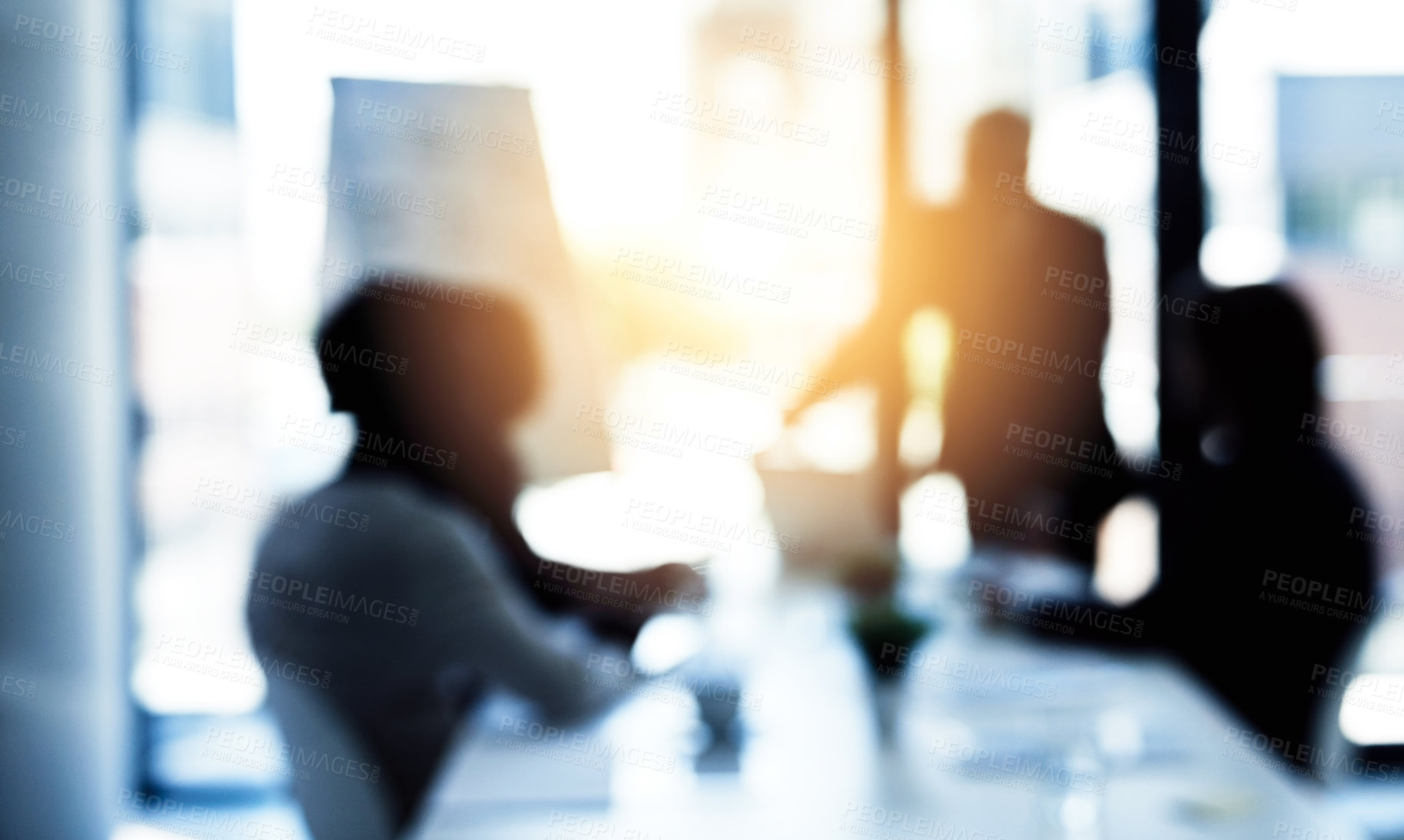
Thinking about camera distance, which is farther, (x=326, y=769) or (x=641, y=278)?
(x=641, y=278)

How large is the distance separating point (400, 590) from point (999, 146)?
2.05 m

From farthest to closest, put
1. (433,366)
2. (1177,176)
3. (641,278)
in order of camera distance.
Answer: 1. (641,278)
2. (1177,176)
3. (433,366)

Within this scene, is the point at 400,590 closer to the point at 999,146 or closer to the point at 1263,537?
the point at 1263,537

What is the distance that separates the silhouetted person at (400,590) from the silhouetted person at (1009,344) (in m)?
1.24

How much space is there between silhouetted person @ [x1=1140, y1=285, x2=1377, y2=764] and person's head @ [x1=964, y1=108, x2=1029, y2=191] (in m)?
1.00

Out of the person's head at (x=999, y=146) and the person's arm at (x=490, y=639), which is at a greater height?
the person's head at (x=999, y=146)

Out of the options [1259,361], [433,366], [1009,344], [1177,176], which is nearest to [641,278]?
[1009,344]

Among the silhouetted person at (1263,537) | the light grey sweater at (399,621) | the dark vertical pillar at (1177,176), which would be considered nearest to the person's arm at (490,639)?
the light grey sweater at (399,621)

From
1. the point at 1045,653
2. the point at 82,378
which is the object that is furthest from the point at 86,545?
the point at 1045,653

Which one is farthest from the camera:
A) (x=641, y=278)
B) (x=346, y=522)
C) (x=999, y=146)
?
(x=641, y=278)

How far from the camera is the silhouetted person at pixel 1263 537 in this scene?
1541 mm

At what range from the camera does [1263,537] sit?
1605 millimetres

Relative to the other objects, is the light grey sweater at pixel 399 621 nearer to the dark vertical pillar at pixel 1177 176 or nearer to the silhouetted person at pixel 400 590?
the silhouetted person at pixel 400 590

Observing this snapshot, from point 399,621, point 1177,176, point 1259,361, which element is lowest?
point 399,621
